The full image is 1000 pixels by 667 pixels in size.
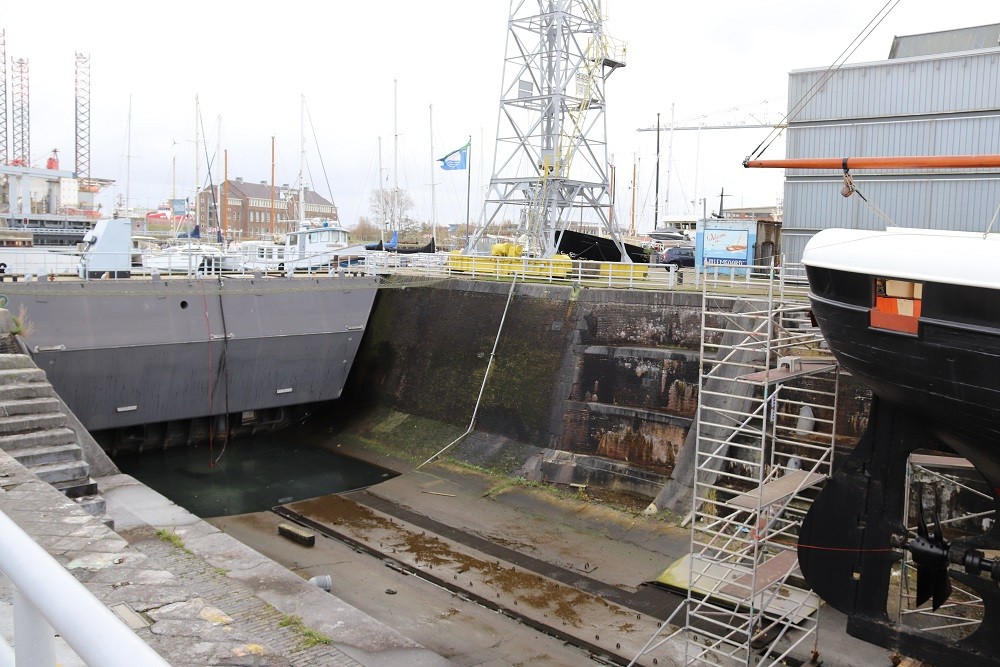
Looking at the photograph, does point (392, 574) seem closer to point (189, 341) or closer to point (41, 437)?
point (41, 437)

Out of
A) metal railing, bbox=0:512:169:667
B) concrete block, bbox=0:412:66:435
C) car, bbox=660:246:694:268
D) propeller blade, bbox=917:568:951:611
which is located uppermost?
car, bbox=660:246:694:268

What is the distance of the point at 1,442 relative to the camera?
36.1 ft

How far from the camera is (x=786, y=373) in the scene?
10.3 meters

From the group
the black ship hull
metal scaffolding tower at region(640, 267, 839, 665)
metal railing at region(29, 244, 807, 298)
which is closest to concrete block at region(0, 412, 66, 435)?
metal railing at region(29, 244, 807, 298)

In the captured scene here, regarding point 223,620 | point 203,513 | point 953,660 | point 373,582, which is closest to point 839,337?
point 953,660

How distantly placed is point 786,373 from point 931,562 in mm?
2802

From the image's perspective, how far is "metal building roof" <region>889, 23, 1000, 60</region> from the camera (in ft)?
63.2

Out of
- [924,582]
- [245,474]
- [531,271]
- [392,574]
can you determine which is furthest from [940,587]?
[245,474]

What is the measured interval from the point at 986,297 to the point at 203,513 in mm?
16186

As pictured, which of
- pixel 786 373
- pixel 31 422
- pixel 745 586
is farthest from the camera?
pixel 31 422

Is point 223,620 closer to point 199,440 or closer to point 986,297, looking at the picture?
point 986,297

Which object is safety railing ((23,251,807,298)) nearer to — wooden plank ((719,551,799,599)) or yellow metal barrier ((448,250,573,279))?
yellow metal barrier ((448,250,573,279))

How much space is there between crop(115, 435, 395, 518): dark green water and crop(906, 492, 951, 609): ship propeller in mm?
13667

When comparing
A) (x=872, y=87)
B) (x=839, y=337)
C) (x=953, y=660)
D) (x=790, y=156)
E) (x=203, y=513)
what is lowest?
(x=203, y=513)
